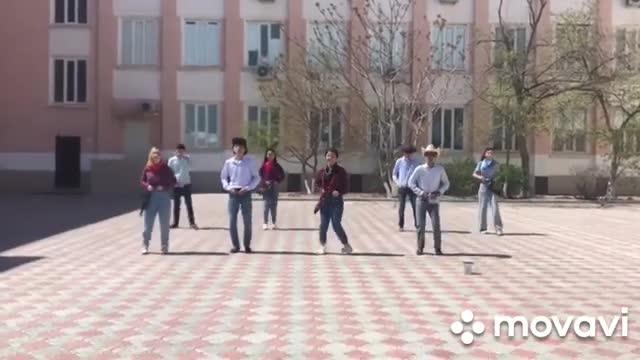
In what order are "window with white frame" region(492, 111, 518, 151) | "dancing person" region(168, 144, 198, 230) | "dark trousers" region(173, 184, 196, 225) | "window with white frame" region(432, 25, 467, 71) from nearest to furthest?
1. "dancing person" region(168, 144, 198, 230)
2. "dark trousers" region(173, 184, 196, 225)
3. "window with white frame" region(492, 111, 518, 151)
4. "window with white frame" region(432, 25, 467, 71)

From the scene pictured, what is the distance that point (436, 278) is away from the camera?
11.2 meters

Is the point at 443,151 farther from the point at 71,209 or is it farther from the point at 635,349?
the point at 635,349

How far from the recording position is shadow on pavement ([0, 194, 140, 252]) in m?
17.4

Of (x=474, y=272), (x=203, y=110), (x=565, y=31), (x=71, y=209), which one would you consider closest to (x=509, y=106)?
(x=565, y=31)

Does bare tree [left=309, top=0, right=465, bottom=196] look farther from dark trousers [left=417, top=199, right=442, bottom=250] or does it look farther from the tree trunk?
Answer: dark trousers [left=417, top=199, right=442, bottom=250]

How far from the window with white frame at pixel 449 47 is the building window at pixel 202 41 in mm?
9487

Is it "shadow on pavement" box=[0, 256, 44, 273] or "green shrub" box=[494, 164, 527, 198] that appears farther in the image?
"green shrub" box=[494, 164, 527, 198]

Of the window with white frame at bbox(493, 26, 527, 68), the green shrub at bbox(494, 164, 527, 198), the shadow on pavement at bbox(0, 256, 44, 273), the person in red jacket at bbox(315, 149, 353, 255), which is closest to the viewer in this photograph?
the shadow on pavement at bbox(0, 256, 44, 273)

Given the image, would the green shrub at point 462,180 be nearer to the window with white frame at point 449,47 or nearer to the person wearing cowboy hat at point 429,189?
the window with white frame at point 449,47

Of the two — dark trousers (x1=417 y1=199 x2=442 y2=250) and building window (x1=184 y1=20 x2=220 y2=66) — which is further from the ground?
building window (x1=184 y1=20 x2=220 y2=66)

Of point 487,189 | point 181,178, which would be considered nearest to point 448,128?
point 487,189

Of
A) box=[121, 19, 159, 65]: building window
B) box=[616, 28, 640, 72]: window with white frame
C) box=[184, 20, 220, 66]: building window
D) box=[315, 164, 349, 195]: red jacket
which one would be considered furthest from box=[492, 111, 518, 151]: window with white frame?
box=[315, 164, 349, 195]: red jacket

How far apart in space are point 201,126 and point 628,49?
58.8 feet

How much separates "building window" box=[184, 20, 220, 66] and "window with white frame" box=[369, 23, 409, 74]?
6982 millimetres
